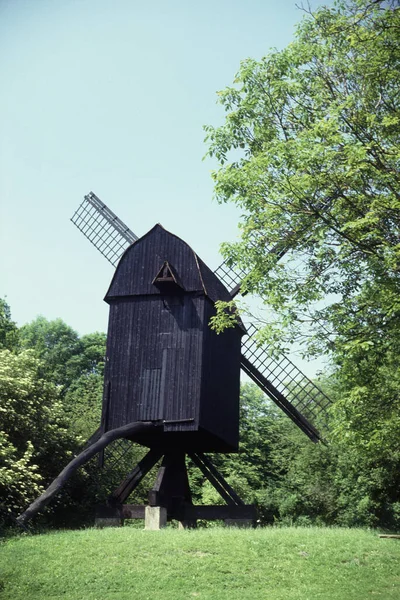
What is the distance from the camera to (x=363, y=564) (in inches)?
592

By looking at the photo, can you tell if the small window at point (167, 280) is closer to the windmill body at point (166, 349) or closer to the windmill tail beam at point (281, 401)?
the windmill body at point (166, 349)

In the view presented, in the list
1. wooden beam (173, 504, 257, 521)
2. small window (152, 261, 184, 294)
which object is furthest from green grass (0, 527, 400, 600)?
small window (152, 261, 184, 294)

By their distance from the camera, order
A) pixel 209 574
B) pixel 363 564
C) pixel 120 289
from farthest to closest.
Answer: pixel 120 289 → pixel 363 564 → pixel 209 574

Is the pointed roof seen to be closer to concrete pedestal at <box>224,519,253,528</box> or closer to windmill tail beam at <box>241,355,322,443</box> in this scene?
windmill tail beam at <box>241,355,322,443</box>

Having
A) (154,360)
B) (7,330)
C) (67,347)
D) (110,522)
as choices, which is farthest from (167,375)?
(67,347)

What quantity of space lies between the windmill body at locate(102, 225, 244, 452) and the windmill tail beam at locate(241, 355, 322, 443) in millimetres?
2015

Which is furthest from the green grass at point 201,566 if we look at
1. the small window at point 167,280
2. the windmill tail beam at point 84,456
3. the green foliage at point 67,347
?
the green foliage at point 67,347

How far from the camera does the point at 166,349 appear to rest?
2009 cm

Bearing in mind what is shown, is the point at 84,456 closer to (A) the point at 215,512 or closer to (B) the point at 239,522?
(A) the point at 215,512

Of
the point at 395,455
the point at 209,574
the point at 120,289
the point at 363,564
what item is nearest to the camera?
the point at 209,574

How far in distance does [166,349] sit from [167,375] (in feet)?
Result: 2.42

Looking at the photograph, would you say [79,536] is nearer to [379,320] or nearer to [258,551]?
[258,551]

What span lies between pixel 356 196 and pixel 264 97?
3531mm

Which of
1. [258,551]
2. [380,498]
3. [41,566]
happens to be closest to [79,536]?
[41,566]
